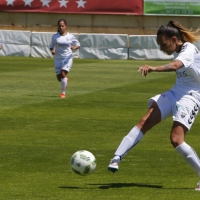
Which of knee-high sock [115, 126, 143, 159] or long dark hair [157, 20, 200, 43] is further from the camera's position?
knee-high sock [115, 126, 143, 159]

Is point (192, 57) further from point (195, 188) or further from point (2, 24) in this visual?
point (2, 24)

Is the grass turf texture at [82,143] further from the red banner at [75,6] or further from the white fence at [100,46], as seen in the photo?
the red banner at [75,6]

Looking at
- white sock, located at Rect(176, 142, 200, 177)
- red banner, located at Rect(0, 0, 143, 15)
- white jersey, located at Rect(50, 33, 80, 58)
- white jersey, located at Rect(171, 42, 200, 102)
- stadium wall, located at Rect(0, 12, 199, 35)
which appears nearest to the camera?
white jersey, located at Rect(171, 42, 200, 102)

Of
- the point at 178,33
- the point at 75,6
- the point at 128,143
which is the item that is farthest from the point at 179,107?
the point at 75,6

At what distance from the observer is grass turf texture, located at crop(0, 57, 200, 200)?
28.7 feet

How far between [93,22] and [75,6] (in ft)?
5.19

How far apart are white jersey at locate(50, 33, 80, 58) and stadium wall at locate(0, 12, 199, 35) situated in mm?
21528

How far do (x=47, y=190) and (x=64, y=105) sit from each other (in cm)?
989

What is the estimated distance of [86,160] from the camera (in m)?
8.95

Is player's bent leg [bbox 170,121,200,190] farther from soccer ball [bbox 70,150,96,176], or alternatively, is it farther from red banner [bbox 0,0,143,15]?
red banner [bbox 0,0,143,15]

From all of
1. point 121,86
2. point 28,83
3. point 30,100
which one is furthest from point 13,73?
point 30,100

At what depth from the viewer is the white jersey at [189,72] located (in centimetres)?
848

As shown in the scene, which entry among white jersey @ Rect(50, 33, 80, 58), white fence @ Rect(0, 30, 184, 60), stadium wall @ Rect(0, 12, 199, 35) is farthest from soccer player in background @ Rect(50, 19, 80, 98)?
stadium wall @ Rect(0, 12, 199, 35)

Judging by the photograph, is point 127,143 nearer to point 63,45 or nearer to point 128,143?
point 128,143
